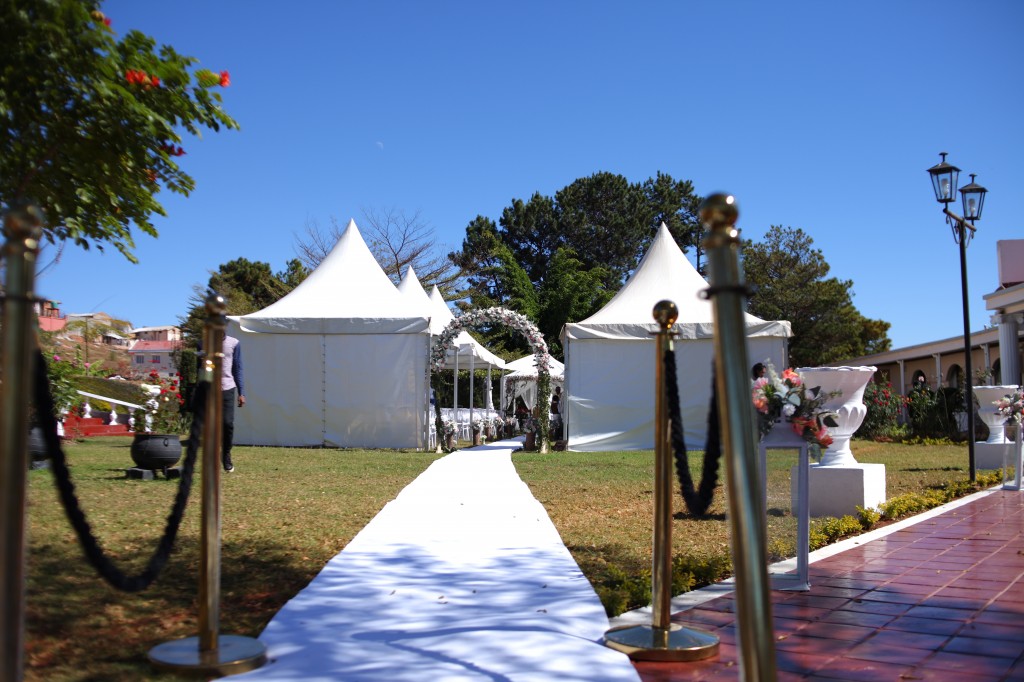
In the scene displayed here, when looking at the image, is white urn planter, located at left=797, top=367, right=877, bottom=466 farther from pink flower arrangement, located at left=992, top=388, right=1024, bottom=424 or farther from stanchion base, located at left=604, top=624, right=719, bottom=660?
pink flower arrangement, located at left=992, top=388, right=1024, bottom=424

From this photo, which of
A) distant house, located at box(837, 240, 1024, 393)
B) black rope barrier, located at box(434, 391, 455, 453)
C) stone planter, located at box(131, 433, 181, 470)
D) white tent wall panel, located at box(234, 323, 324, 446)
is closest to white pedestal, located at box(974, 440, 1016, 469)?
distant house, located at box(837, 240, 1024, 393)

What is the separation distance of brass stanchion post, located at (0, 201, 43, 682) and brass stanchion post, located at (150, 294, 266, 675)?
1385 mm

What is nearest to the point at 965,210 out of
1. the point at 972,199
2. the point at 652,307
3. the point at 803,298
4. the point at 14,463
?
the point at 972,199

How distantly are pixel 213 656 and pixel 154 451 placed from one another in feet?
22.6

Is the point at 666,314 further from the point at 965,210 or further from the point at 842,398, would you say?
the point at 965,210

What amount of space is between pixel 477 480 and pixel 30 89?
7.01 meters

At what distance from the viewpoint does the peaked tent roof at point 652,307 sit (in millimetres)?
18172

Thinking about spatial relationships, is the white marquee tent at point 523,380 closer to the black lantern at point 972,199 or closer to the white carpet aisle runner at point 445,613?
the black lantern at point 972,199

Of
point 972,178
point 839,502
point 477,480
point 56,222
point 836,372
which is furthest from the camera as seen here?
point 972,178

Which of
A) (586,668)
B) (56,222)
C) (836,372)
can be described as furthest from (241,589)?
(836,372)

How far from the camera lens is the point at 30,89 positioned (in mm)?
6484

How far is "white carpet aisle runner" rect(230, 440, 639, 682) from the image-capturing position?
3.61 meters

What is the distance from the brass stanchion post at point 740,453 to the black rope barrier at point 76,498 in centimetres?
225

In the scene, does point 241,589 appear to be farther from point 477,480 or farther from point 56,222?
point 477,480
